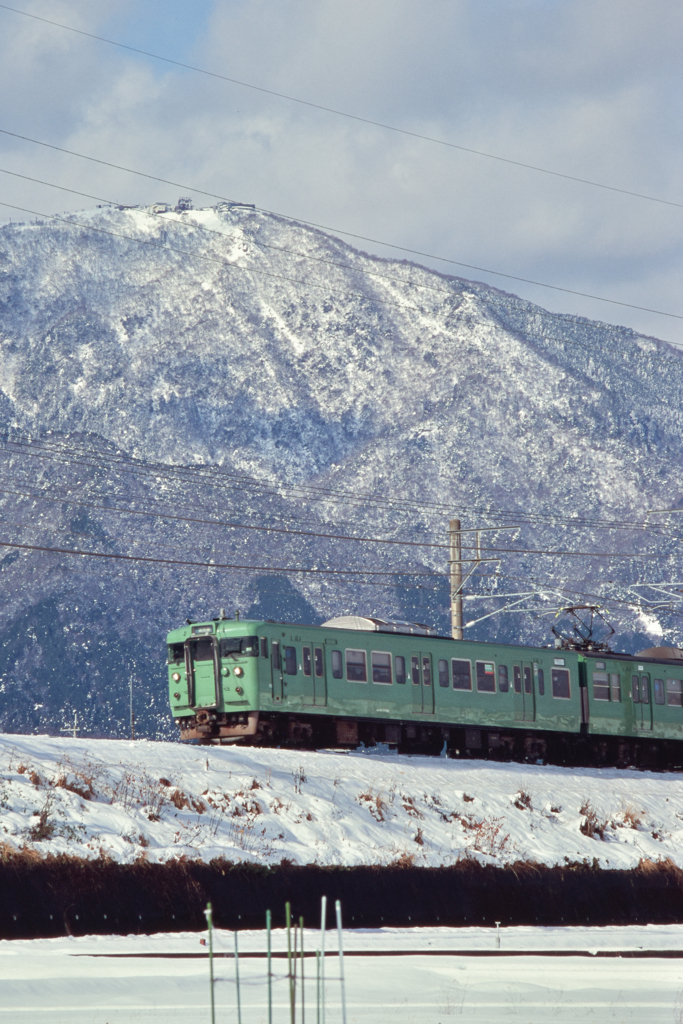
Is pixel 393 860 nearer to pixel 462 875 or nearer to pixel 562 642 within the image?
pixel 462 875

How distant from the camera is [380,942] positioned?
2314cm

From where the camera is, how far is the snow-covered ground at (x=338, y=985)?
15.8m

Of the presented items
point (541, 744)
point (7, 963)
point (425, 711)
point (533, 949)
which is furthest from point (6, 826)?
point (541, 744)

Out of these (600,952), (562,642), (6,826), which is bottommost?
(600,952)

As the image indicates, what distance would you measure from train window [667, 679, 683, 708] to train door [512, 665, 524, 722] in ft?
23.0

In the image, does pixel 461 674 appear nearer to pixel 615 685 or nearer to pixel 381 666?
pixel 381 666

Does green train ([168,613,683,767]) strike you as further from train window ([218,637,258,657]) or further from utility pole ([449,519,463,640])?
utility pole ([449,519,463,640])

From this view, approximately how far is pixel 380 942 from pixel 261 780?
5.88m

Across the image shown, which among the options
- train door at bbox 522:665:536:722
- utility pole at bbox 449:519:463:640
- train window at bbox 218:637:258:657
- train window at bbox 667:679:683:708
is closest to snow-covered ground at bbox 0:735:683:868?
train window at bbox 218:637:258:657

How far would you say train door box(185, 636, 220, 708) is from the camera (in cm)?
3497

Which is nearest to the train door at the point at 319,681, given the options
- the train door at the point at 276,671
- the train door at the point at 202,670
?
the train door at the point at 276,671

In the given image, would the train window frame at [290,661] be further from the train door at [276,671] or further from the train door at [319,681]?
the train door at [319,681]

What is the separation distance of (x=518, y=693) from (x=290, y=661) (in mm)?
8386

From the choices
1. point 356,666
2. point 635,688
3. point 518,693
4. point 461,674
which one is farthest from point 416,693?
point 635,688
